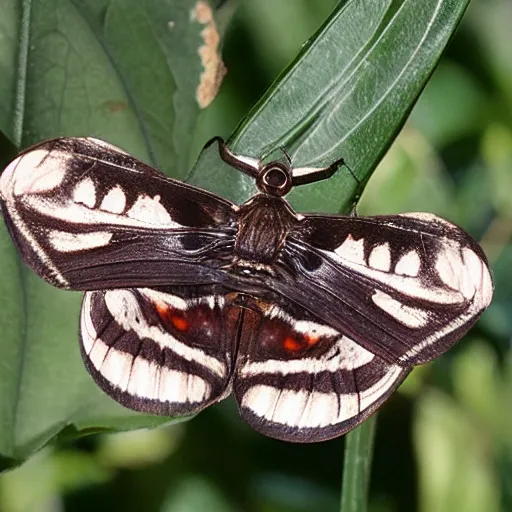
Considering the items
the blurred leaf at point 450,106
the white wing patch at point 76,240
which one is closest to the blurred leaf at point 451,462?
the blurred leaf at point 450,106

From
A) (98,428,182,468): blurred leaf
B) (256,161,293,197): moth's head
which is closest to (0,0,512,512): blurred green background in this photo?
(98,428,182,468): blurred leaf

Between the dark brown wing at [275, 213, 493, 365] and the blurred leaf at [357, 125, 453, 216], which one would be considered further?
the blurred leaf at [357, 125, 453, 216]

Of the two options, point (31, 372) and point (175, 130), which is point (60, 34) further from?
point (31, 372)

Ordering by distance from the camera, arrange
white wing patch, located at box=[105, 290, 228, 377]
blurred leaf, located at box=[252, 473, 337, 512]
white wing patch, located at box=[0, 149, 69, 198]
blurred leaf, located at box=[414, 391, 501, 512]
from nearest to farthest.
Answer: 1. white wing patch, located at box=[0, 149, 69, 198]
2. white wing patch, located at box=[105, 290, 228, 377]
3. blurred leaf, located at box=[414, 391, 501, 512]
4. blurred leaf, located at box=[252, 473, 337, 512]

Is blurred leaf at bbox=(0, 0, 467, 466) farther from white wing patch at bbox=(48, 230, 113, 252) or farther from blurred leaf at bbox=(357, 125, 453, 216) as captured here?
blurred leaf at bbox=(357, 125, 453, 216)

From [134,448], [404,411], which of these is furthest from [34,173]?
[404,411]

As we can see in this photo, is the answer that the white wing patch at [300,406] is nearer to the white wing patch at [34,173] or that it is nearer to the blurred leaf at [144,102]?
the blurred leaf at [144,102]
